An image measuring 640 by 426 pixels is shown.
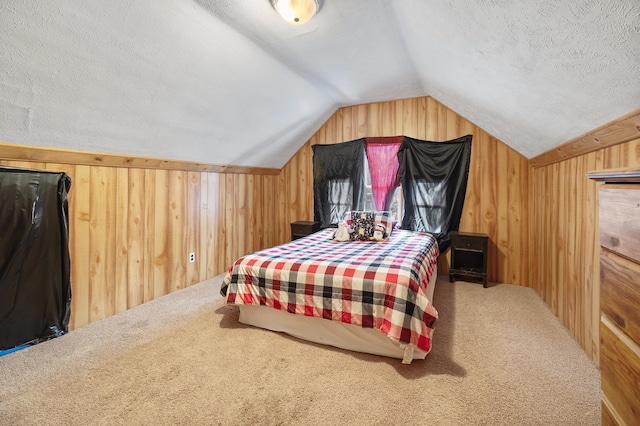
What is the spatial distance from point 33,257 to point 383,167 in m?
3.69

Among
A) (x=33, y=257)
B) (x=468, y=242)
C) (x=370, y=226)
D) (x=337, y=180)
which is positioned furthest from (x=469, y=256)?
(x=33, y=257)

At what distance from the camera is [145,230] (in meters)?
3.03

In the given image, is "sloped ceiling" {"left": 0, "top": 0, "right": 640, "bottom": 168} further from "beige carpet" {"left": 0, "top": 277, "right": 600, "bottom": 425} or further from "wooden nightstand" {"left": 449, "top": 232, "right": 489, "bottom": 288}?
"beige carpet" {"left": 0, "top": 277, "right": 600, "bottom": 425}

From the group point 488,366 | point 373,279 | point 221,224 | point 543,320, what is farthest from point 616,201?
point 221,224

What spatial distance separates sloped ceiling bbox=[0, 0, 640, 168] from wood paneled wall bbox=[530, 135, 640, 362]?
0.25m

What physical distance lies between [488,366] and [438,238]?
2111mm

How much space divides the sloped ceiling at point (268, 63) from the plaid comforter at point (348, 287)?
1.39 m

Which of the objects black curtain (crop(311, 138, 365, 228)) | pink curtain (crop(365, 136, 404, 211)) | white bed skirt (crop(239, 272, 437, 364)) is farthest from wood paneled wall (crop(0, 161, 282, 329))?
pink curtain (crop(365, 136, 404, 211))

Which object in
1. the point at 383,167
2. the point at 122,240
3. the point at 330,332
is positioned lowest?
the point at 330,332

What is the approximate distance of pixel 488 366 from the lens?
6.30 feet

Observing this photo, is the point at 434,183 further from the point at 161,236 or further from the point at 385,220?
the point at 161,236

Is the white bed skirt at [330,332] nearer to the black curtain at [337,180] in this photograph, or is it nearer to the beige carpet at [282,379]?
the beige carpet at [282,379]

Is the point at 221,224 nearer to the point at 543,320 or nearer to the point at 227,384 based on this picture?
the point at 227,384

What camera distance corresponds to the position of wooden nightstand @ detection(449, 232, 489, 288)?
346 centimetres
